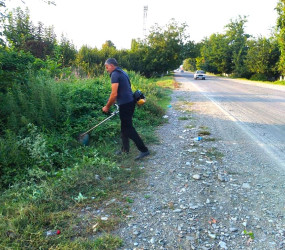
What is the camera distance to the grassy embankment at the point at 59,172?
9.07ft

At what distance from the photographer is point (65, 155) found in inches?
187

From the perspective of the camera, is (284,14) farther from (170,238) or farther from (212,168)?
(170,238)

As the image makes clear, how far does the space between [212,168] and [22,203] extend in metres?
3.16

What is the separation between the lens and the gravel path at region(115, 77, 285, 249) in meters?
2.73

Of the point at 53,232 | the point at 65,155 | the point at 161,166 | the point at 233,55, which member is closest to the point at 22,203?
the point at 53,232

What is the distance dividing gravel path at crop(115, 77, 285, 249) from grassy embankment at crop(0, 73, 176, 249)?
0.33 m

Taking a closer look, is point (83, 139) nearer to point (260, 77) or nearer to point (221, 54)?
point (260, 77)

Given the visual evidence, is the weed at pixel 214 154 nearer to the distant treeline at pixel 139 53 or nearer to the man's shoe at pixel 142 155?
the man's shoe at pixel 142 155

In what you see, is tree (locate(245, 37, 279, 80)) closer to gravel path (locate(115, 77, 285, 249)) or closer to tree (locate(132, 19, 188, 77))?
tree (locate(132, 19, 188, 77))

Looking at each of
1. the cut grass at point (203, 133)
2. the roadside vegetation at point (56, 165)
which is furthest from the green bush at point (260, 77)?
the cut grass at point (203, 133)

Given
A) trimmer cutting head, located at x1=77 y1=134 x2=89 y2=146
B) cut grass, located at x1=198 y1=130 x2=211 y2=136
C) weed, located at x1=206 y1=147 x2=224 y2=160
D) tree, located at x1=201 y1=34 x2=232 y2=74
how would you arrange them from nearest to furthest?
weed, located at x1=206 y1=147 x2=224 y2=160, trimmer cutting head, located at x1=77 y1=134 x2=89 y2=146, cut grass, located at x1=198 y1=130 x2=211 y2=136, tree, located at x1=201 y1=34 x2=232 y2=74

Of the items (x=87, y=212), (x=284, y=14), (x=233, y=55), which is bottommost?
(x=87, y=212)

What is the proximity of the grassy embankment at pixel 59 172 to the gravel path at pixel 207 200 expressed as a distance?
331 mm

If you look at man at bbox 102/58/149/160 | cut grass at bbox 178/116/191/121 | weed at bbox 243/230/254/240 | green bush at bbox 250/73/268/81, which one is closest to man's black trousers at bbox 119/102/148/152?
man at bbox 102/58/149/160
